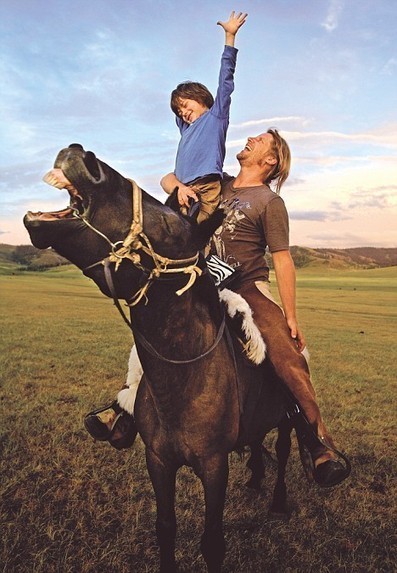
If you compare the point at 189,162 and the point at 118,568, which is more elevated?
the point at 189,162

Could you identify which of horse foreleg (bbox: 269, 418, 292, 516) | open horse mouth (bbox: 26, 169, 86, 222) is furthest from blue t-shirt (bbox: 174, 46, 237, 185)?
horse foreleg (bbox: 269, 418, 292, 516)

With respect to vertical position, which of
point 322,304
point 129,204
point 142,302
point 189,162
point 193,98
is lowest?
point 322,304

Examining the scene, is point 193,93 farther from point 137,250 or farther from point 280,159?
point 137,250

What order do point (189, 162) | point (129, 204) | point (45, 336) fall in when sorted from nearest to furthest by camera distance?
point (129, 204) → point (189, 162) → point (45, 336)

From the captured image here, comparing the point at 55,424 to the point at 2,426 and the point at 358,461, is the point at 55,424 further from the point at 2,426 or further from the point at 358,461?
the point at 358,461

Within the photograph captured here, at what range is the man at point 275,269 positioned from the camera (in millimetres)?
3904

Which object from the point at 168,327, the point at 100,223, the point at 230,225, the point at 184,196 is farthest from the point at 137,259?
the point at 230,225

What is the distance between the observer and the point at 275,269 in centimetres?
397

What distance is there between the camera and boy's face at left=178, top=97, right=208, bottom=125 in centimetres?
393

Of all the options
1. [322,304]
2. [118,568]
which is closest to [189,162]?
[118,568]

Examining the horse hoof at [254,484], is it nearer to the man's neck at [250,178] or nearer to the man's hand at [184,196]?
the man's neck at [250,178]

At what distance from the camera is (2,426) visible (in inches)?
318

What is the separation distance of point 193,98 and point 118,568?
176 inches

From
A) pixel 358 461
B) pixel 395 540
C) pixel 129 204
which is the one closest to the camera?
pixel 129 204
